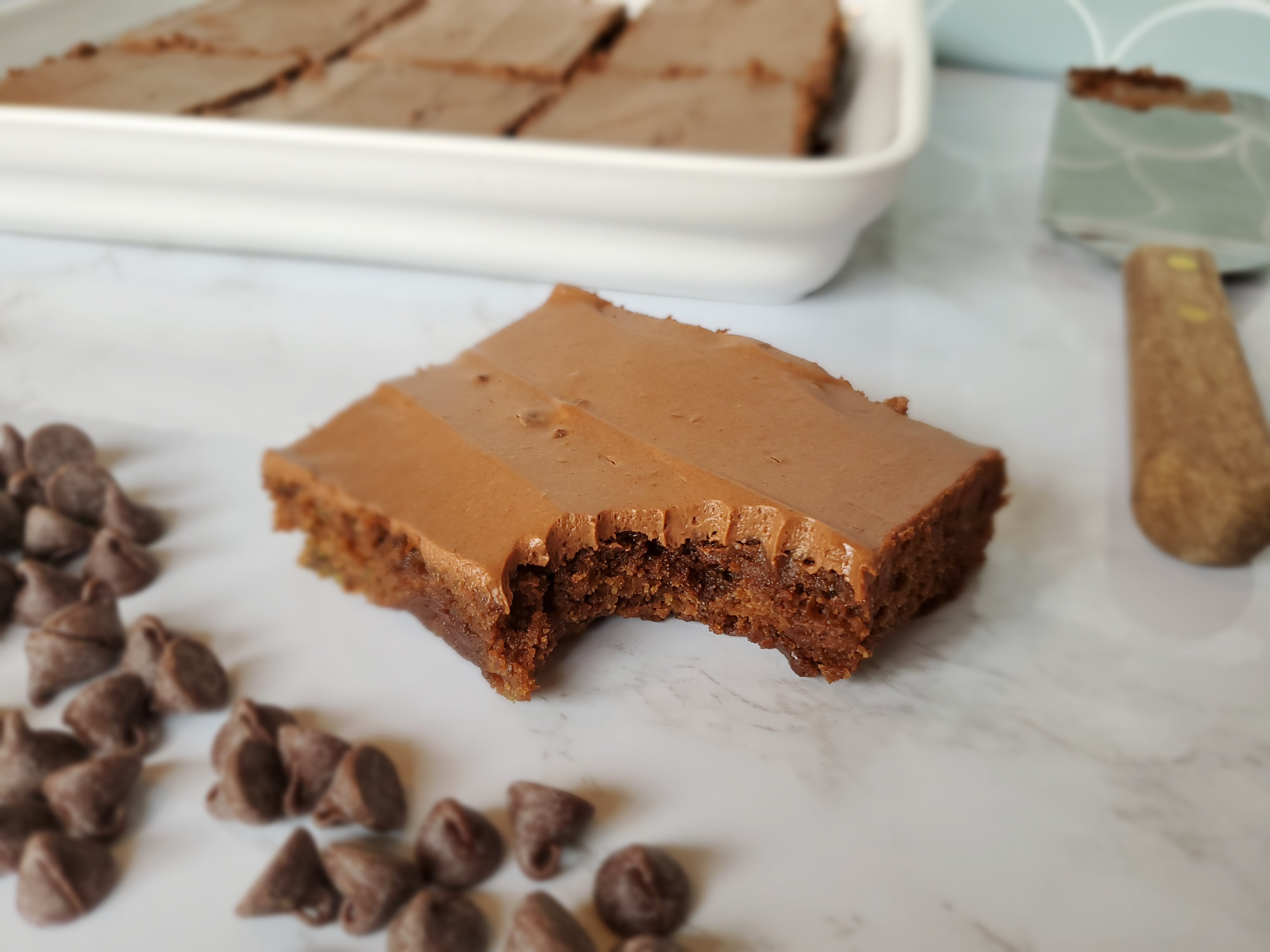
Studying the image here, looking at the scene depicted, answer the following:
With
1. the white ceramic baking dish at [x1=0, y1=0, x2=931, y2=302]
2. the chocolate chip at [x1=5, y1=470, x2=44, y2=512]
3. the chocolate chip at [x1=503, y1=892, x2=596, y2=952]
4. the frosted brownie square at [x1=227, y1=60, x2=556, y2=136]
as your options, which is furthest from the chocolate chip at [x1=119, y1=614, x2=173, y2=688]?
the frosted brownie square at [x1=227, y1=60, x2=556, y2=136]

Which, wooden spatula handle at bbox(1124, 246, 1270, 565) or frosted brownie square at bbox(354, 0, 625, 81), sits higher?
frosted brownie square at bbox(354, 0, 625, 81)

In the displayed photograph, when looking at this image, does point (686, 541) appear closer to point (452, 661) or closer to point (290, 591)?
point (452, 661)

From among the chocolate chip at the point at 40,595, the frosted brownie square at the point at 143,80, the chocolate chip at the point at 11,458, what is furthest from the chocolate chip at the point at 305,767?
the frosted brownie square at the point at 143,80

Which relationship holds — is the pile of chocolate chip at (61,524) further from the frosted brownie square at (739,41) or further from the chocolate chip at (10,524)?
the frosted brownie square at (739,41)

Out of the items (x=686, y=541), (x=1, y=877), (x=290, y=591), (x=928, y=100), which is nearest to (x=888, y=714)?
(x=686, y=541)

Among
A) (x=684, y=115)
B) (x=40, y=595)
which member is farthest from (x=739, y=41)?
(x=40, y=595)

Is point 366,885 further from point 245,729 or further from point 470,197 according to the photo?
point 470,197

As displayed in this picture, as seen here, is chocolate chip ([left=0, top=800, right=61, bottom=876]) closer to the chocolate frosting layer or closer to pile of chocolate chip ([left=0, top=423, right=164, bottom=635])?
pile of chocolate chip ([left=0, top=423, right=164, bottom=635])
